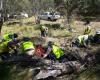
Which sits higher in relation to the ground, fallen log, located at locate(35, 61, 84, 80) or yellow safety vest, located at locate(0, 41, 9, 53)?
yellow safety vest, located at locate(0, 41, 9, 53)

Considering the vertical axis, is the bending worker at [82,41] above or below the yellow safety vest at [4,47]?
below

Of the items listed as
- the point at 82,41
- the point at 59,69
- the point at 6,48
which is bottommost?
the point at 59,69

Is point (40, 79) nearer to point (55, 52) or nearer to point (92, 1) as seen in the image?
point (55, 52)

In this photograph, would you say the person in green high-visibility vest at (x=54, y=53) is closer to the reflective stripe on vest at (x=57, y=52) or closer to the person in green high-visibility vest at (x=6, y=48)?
the reflective stripe on vest at (x=57, y=52)

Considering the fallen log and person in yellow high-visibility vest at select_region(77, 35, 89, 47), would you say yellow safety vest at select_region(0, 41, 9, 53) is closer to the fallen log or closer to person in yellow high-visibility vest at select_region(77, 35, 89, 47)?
the fallen log

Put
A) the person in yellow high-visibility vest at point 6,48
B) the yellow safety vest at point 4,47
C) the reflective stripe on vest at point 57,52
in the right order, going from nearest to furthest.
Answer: the reflective stripe on vest at point 57,52 < the person in yellow high-visibility vest at point 6,48 < the yellow safety vest at point 4,47

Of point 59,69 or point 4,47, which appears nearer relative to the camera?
point 59,69

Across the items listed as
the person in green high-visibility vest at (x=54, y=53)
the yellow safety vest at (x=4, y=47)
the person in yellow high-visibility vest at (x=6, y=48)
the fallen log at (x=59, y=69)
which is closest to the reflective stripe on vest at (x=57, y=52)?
the person in green high-visibility vest at (x=54, y=53)

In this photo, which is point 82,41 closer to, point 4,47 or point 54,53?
point 54,53

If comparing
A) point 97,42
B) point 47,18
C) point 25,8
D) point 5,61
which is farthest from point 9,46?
point 25,8

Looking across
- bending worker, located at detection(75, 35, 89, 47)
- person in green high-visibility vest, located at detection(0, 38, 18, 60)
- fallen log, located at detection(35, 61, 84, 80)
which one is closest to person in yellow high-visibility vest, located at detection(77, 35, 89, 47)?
bending worker, located at detection(75, 35, 89, 47)

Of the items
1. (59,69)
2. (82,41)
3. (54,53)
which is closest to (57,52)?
(54,53)

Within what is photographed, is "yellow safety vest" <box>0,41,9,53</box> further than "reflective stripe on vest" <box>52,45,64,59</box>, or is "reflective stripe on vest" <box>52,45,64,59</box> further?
"yellow safety vest" <box>0,41,9,53</box>

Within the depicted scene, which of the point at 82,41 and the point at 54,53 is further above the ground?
the point at 54,53
